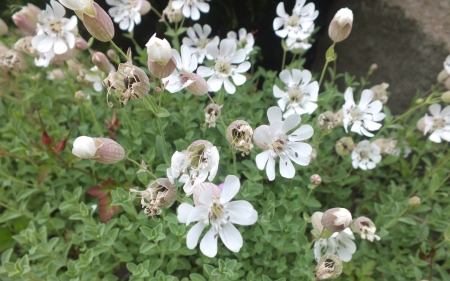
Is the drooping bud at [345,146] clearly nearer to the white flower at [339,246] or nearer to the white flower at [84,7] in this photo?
the white flower at [339,246]

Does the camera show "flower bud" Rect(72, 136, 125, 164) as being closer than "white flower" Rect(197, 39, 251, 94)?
Yes

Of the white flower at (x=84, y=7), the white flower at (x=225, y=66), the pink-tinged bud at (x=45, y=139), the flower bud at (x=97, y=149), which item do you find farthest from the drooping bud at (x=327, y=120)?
the pink-tinged bud at (x=45, y=139)

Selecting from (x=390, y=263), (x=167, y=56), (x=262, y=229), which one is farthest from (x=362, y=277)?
(x=167, y=56)

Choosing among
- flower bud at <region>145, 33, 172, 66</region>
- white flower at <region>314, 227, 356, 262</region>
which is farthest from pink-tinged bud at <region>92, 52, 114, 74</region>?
white flower at <region>314, 227, 356, 262</region>

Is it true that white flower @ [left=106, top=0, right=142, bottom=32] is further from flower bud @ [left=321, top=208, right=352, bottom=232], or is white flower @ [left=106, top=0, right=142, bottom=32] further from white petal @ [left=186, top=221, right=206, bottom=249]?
flower bud @ [left=321, top=208, right=352, bottom=232]

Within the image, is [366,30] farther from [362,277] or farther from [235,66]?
[362,277]

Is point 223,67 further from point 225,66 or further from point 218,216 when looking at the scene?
point 218,216
